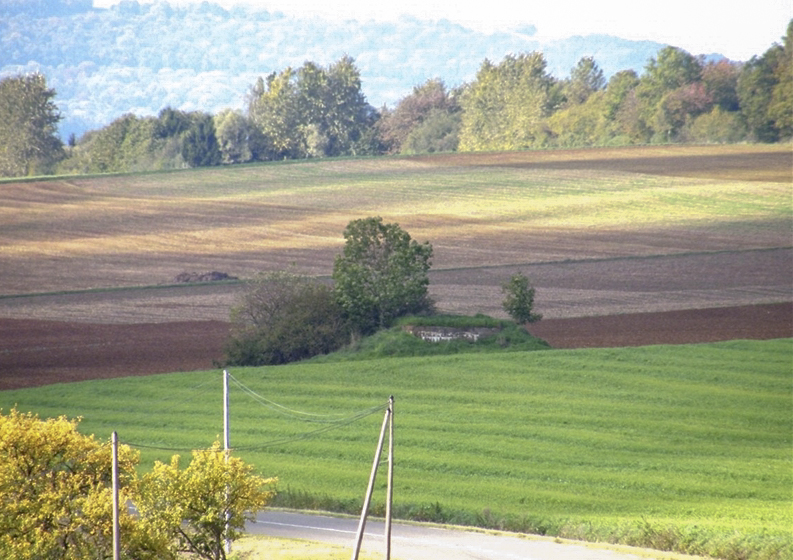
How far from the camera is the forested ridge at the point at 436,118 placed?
113375 millimetres

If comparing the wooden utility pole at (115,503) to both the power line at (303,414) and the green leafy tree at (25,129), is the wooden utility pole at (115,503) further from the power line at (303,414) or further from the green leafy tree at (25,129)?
the green leafy tree at (25,129)

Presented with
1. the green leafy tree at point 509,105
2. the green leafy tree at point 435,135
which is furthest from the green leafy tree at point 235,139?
the green leafy tree at point 509,105

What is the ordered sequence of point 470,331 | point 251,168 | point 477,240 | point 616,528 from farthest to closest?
point 251,168 → point 477,240 → point 470,331 → point 616,528

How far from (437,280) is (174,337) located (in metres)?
18.0

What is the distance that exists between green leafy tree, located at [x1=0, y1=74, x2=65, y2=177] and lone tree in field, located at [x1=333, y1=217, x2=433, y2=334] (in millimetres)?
88834

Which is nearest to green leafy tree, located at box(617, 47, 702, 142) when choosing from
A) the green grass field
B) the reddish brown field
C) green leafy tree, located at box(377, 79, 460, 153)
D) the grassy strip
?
the reddish brown field

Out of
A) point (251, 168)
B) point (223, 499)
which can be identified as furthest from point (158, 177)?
point (223, 499)

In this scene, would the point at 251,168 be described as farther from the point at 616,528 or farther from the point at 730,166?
the point at 616,528

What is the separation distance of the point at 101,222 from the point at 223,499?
220ft

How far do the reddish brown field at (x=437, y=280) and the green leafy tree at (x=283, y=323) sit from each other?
187 cm

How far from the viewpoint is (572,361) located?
157ft

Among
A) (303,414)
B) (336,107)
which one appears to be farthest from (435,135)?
(303,414)

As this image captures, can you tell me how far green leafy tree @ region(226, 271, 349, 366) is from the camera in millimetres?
52156

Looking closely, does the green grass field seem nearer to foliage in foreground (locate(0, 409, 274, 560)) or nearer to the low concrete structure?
the low concrete structure
